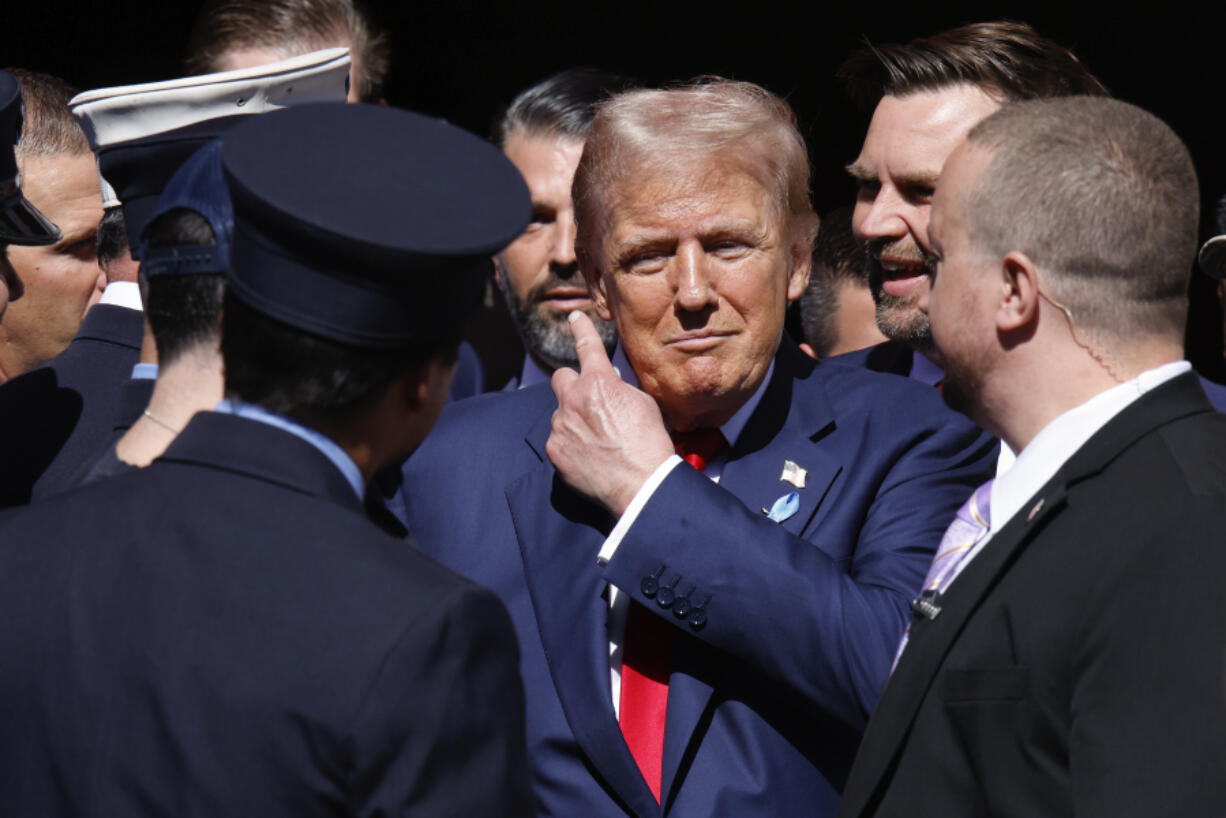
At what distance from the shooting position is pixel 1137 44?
439 cm

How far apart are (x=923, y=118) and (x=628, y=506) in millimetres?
1150

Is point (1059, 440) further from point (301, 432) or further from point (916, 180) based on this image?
point (916, 180)

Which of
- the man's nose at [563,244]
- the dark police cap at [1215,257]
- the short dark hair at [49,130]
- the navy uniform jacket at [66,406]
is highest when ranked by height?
the dark police cap at [1215,257]

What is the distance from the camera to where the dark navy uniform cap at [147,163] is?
2100mm

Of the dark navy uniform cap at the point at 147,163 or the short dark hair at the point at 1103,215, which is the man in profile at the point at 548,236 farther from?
the short dark hair at the point at 1103,215

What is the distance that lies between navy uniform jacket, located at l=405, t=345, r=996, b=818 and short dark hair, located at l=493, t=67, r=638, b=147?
1450 mm

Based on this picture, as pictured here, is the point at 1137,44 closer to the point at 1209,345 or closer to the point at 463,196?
the point at 1209,345

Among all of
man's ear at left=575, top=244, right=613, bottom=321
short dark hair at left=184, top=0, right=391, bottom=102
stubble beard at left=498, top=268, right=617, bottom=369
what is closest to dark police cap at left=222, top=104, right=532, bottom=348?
man's ear at left=575, top=244, right=613, bottom=321

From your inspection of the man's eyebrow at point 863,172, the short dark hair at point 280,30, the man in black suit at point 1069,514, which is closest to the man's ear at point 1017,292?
the man in black suit at point 1069,514

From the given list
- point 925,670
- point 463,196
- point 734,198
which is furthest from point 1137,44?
point 463,196

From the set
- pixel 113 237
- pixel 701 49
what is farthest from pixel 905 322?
pixel 701 49

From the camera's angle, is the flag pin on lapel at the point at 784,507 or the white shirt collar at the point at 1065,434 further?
the flag pin on lapel at the point at 784,507

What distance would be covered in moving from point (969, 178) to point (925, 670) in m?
0.65

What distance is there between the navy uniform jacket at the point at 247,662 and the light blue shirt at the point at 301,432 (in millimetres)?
14
